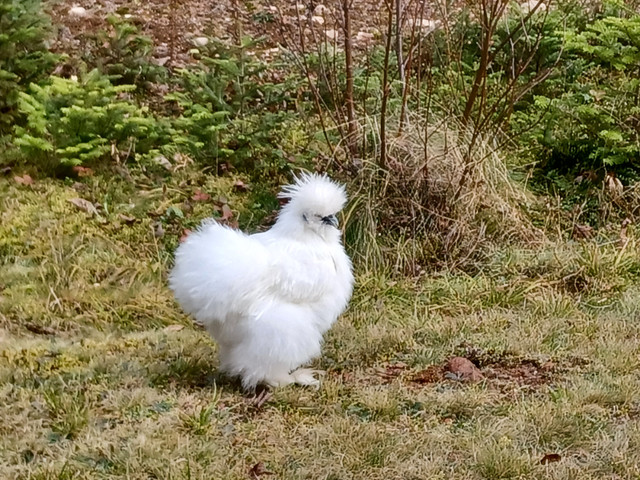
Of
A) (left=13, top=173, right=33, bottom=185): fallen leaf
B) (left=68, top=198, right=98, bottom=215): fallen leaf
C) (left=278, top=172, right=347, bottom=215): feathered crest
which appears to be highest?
(left=278, top=172, right=347, bottom=215): feathered crest

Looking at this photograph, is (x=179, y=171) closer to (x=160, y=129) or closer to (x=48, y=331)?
(x=160, y=129)

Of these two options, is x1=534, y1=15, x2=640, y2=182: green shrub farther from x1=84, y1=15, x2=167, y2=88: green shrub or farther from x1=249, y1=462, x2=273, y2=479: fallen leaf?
x1=249, y1=462, x2=273, y2=479: fallen leaf

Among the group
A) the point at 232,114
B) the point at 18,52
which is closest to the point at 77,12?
the point at 18,52

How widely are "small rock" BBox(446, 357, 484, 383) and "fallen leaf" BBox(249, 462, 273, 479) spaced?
127cm

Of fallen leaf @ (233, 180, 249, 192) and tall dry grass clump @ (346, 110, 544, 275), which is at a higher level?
tall dry grass clump @ (346, 110, 544, 275)

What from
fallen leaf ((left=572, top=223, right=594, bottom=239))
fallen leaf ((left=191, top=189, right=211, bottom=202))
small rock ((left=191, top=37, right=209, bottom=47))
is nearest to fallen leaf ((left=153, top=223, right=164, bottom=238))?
fallen leaf ((left=191, top=189, right=211, bottom=202))

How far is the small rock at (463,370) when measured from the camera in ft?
14.0

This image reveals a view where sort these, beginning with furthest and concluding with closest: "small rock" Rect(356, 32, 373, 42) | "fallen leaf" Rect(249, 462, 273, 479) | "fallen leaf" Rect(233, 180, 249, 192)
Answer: "small rock" Rect(356, 32, 373, 42) < "fallen leaf" Rect(233, 180, 249, 192) < "fallen leaf" Rect(249, 462, 273, 479)

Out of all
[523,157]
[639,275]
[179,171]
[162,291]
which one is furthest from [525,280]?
[179,171]

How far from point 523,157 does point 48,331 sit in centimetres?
401

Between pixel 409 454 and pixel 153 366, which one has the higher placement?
pixel 409 454

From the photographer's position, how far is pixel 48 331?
16.4ft

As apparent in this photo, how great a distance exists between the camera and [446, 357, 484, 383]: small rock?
428 centimetres

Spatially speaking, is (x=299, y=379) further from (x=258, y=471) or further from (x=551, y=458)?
(x=551, y=458)
